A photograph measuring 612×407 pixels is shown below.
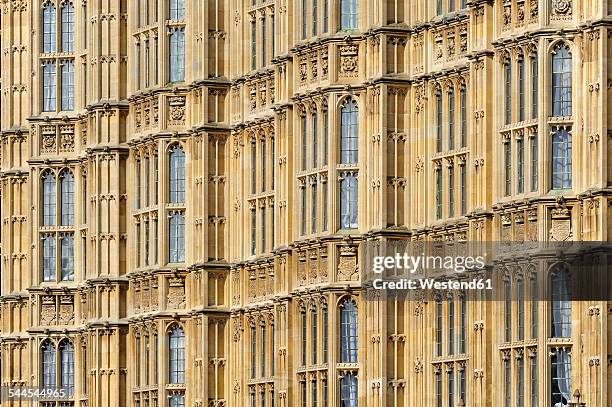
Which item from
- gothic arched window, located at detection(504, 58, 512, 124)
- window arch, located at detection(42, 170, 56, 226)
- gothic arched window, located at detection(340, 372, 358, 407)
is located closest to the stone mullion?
gothic arched window, located at detection(340, 372, 358, 407)

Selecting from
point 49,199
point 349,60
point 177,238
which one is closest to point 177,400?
point 177,238

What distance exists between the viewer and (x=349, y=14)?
95.7 meters

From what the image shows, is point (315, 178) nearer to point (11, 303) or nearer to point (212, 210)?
point (212, 210)

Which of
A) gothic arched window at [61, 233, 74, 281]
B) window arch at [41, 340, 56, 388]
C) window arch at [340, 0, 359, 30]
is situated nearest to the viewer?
window arch at [340, 0, 359, 30]

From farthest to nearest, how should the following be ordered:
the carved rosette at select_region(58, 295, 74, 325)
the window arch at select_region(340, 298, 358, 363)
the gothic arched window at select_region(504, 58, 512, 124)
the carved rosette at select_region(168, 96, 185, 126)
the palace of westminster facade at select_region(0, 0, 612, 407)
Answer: the carved rosette at select_region(58, 295, 74, 325) → the carved rosette at select_region(168, 96, 185, 126) → the window arch at select_region(340, 298, 358, 363) → the gothic arched window at select_region(504, 58, 512, 124) → the palace of westminster facade at select_region(0, 0, 612, 407)

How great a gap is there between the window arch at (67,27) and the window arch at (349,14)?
21.1 metres

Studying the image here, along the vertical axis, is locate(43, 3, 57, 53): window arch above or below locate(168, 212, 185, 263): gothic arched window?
above

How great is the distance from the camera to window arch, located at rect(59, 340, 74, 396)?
115 m

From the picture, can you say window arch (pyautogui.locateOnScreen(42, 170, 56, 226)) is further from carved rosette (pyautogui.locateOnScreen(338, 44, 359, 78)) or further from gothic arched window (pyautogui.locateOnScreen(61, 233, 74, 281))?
carved rosette (pyautogui.locateOnScreen(338, 44, 359, 78))

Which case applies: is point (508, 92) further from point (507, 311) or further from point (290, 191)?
point (290, 191)

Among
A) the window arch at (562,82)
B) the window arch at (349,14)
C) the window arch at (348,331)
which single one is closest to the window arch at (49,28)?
the window arch at (349,14)

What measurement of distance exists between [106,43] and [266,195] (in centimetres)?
1220

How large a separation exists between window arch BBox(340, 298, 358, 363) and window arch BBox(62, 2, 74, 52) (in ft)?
76.0

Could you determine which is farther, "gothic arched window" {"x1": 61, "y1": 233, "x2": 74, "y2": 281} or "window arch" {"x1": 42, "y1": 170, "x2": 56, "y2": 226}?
"window arch" {"x1": 42, "y1": 170, "x2": 56, "y2": 226}
